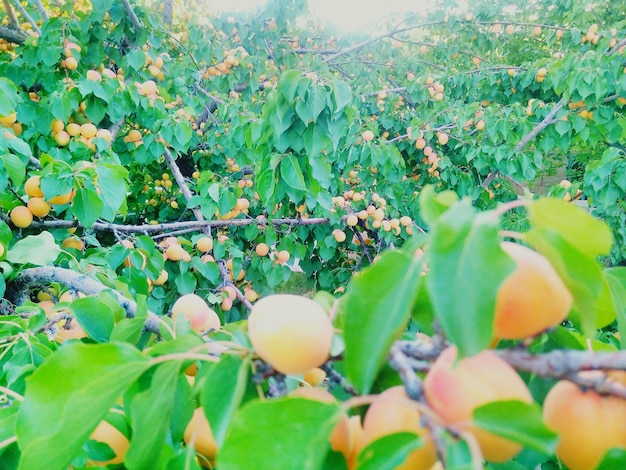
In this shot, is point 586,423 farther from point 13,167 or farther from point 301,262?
point 301,262

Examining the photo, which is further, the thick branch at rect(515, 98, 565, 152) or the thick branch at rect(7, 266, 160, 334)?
the thick branch at rect(515, 98, 565, 152)

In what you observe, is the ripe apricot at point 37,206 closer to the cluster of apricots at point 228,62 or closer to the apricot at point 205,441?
the apricot at point 205,441

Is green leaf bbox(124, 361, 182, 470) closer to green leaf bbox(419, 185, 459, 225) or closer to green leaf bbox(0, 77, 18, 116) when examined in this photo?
green leaf bbox(419, 185, 459, 225)

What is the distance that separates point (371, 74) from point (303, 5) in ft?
4.95

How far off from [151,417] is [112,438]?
0.38 ft

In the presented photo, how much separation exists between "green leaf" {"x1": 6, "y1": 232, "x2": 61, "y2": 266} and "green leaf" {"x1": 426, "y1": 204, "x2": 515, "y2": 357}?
2.71ft

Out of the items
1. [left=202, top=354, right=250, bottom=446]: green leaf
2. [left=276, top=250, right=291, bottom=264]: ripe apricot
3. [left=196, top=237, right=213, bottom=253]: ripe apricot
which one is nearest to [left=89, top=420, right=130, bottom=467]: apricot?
[left=202, top=354, right=250, bottom=446]: green leaf

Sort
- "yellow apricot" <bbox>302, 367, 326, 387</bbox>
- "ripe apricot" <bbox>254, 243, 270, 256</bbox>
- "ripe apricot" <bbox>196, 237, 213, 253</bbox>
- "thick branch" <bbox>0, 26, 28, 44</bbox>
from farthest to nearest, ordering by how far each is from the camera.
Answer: "ripe apricot" <bbox>254, 243, 270, 256</bbox> → "thick branch" <bbox>0, 26, 28, 44</bbox> → "ripe apricot" <bbox>196, 237, 213, 253</bbox> → "yellow apricot" <bbox>302, 367, 326, 387</bbox>

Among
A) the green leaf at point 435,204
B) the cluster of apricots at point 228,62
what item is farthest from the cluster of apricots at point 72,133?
the green leaf at point 435,204

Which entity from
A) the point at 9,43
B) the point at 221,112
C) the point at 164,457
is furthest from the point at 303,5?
the point at 164,457

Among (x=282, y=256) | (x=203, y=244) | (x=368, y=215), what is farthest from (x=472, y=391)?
(x=368, y=215)

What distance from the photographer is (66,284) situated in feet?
2.81

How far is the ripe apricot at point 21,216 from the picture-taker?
129 centimetres

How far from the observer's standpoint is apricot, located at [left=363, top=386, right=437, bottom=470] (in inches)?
10.1
